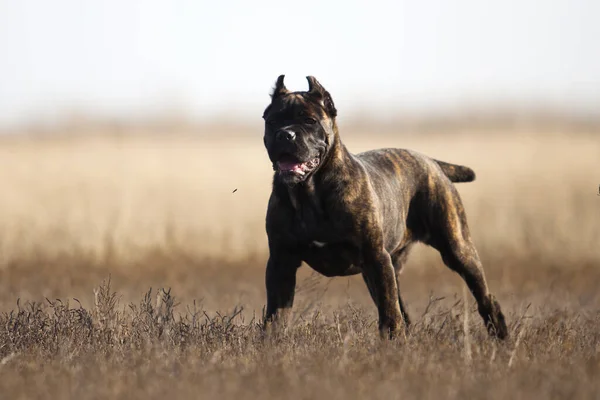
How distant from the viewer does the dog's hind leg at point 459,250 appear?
909 cm

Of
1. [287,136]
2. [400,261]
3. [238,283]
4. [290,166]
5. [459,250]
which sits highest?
[287,136]

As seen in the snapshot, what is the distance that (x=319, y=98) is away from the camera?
25.9 feet

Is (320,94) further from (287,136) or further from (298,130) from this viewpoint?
(287,136)

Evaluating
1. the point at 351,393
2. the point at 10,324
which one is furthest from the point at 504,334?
the point at 10,324

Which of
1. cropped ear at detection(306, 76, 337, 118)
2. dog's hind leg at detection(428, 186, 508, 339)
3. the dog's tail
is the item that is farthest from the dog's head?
the dog's tail

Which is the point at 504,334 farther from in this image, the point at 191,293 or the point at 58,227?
the point at 58,227

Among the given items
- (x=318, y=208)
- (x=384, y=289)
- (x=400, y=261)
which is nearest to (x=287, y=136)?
(x=318, y=208)

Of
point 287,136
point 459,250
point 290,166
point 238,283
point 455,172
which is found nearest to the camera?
point 287,136

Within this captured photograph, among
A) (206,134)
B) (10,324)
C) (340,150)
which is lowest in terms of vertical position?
(206,134)

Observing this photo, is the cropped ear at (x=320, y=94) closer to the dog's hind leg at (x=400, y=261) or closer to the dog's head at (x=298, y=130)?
the dog's head at (x=298, y=130)

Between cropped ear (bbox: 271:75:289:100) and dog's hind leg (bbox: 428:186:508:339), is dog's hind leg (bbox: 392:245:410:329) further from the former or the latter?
cropped ear (bbox: 271:75:289:100)

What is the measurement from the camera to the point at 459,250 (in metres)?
9.17

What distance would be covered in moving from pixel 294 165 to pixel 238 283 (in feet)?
27.7

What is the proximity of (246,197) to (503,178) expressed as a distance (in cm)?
672
